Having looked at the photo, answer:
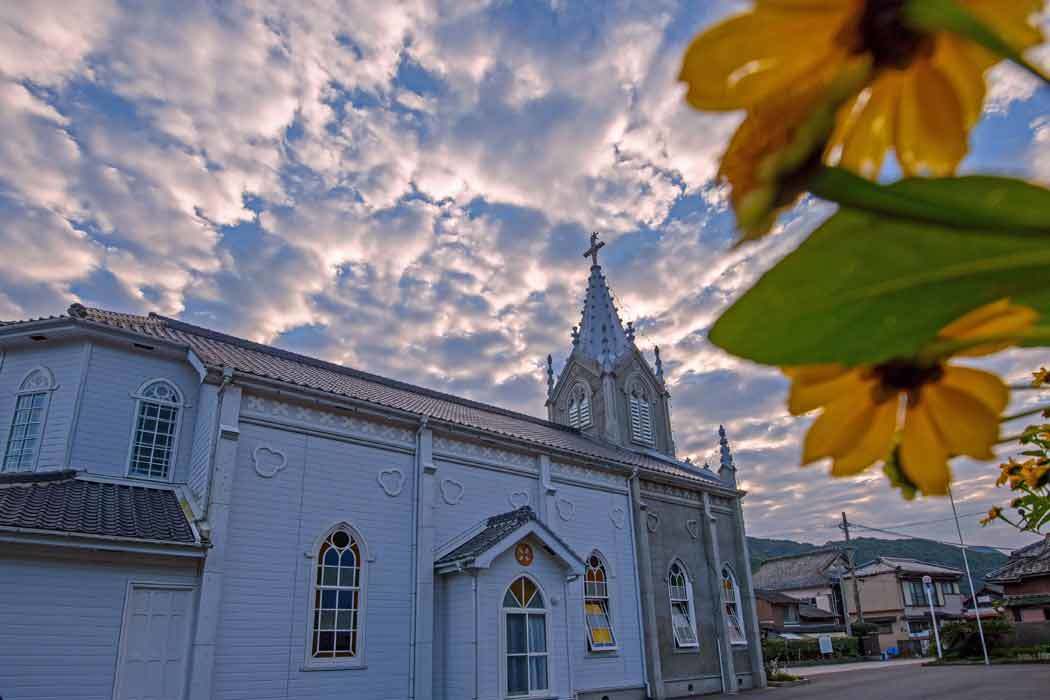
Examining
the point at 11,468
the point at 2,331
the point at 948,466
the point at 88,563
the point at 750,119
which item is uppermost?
the point at 2,331

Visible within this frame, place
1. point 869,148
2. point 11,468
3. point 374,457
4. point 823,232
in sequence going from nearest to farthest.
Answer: point 823,232 → point 869,148 → point 11,468 → point 374,457

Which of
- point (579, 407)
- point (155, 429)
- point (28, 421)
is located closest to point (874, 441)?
point (155, 429)

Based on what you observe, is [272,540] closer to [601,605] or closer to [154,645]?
[154,645]

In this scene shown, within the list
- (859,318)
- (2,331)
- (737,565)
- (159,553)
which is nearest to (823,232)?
(859,318)

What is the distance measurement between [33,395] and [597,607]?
11.8 meters

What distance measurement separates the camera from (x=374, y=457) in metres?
12.2

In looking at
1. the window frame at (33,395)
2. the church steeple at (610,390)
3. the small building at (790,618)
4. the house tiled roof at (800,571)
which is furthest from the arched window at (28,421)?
the house tiled roof at (800,571)

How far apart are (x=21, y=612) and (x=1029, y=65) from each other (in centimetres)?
1063

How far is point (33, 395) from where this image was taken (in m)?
10.6

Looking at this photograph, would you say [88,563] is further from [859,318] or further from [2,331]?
[859,318]

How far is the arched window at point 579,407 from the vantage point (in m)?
22.8

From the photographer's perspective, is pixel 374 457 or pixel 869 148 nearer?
pixel 869 148

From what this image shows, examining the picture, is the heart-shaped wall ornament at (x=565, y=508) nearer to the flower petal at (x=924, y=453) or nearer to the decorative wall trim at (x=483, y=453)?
the decorative wall trim at (x=483, y=453)

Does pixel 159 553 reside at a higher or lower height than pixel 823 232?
higher
